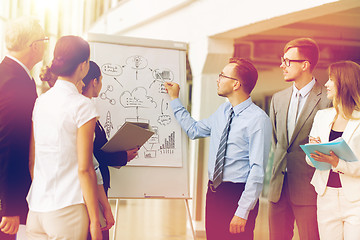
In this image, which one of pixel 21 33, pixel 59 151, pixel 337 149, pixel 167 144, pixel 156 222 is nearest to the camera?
pixel 59 151

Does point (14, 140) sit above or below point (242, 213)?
above

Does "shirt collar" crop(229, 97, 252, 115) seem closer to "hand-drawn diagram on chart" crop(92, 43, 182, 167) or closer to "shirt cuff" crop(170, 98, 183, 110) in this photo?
"shirt cuff" crop(170, 98, 183, 110)

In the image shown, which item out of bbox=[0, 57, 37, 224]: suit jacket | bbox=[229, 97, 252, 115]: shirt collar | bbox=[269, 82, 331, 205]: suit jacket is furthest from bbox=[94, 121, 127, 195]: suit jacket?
bbox=[269, 82, 331, 205]: suit jacket

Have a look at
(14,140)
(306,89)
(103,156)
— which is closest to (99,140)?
(103,156)

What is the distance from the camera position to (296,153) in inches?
125

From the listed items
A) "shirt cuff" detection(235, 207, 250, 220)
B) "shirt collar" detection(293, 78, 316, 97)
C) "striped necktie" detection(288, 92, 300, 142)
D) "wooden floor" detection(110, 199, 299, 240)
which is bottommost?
"wooden floor" detection(110, 199, 299, 240)

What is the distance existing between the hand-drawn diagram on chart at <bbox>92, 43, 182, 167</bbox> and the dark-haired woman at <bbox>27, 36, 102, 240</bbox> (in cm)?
138

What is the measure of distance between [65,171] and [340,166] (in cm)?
158

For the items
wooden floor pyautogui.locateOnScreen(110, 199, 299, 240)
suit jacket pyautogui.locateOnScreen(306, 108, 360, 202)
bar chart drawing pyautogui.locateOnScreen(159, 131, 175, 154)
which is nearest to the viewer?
suit jacket pyautogui.locateOnScreen(306, 108, 360, 202)

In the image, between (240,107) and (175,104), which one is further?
(175,104)

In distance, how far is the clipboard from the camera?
9.00ft

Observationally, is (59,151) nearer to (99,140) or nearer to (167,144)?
(99,140)

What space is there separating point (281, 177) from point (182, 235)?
9.87 ft

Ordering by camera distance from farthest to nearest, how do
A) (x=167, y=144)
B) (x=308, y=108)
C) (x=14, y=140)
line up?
(x=167, y=144)
(x=308, y=108)
(x=14, y=140)
